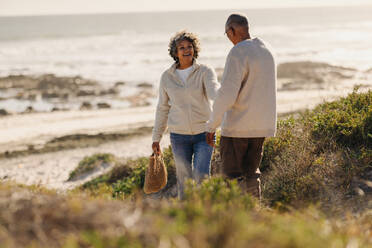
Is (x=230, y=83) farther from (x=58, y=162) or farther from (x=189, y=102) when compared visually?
(x=58, y=162)

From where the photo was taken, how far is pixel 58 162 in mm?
11852

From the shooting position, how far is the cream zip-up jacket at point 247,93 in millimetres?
3523

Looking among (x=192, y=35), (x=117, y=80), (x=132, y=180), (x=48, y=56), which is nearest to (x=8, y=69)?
(x=48, y=56)

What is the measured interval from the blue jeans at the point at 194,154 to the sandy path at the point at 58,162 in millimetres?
5836

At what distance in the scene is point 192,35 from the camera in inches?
172

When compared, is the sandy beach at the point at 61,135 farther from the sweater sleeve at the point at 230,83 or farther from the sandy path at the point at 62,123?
the sweater sleeve at the point at 230,83

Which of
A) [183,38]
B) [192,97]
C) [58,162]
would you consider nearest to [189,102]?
[192,97]

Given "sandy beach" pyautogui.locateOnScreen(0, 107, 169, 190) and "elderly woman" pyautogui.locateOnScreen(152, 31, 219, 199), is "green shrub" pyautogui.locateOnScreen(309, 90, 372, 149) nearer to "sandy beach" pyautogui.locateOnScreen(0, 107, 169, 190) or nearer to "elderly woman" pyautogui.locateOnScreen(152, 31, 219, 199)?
"elderly woman" pyautogui.locateOnScreen(152, 31, 219, 199)

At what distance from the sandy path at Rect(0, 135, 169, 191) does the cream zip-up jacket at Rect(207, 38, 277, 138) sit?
6.78m

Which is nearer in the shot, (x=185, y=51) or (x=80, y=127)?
(x=185, y=51)

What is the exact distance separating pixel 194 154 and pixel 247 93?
1.09 m

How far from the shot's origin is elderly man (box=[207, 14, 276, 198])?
11.6 ft

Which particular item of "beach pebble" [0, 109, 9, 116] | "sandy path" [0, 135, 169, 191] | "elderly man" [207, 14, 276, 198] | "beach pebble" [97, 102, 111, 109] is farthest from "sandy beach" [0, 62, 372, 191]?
"elderly man" [207, 14, 276, 198]

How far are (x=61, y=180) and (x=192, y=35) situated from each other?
7146mm
